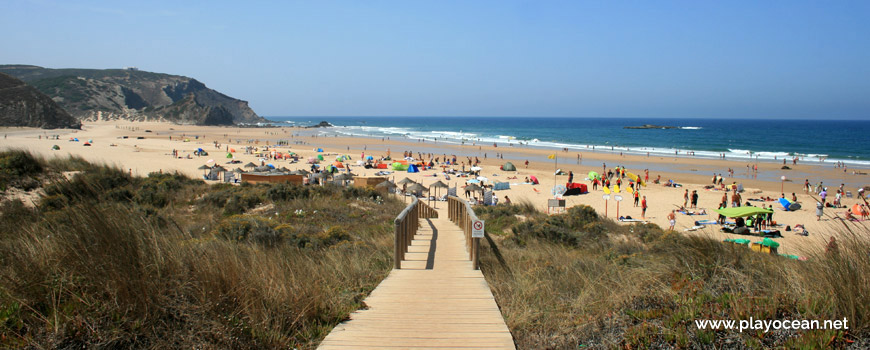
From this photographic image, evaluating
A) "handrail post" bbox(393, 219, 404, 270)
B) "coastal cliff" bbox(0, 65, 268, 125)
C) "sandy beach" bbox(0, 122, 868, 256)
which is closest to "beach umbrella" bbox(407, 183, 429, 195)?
"sandy beach" bbox(0, 122, 868, 256)

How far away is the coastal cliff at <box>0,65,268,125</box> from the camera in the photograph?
11594cm

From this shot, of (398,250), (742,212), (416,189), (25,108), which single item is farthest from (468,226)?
(25,108)

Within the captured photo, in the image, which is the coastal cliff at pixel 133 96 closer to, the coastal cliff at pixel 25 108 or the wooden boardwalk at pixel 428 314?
the coastal cliff at pixel 25 108

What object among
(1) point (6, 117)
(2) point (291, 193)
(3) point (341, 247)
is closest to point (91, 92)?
(1) point (6, 117)

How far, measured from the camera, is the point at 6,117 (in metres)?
63.9

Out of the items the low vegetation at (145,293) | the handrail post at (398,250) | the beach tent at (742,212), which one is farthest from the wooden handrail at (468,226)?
the beach tent at (742,212)

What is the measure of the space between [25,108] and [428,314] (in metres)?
83.5

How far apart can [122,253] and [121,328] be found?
53 centimetres

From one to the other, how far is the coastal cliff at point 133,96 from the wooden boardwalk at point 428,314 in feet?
394

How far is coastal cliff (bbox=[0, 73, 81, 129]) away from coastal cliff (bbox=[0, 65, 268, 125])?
40.6 m

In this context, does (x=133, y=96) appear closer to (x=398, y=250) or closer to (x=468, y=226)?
(x=468, y=226)

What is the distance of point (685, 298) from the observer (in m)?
4.21

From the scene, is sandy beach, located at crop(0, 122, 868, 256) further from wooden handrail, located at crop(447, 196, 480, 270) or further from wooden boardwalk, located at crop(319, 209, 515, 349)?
wooden boardwalk, located at crop(319, 209, 515, 349)

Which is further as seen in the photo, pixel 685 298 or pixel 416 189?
pixel 416 189
